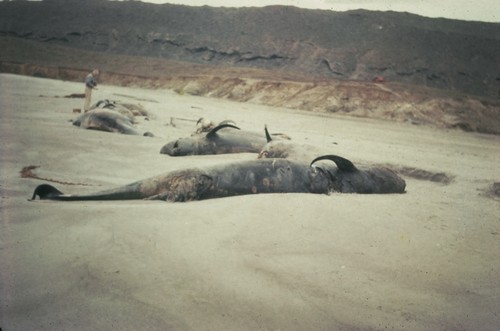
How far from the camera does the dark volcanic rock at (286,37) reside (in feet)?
194

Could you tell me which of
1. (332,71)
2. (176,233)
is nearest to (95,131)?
(176,233)

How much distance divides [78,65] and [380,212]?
58.4 metres

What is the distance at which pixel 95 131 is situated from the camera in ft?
32.8

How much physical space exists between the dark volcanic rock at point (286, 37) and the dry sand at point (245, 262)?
55.5 metres

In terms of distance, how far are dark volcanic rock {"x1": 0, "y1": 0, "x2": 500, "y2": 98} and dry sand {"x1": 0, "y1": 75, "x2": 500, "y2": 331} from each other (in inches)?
2185

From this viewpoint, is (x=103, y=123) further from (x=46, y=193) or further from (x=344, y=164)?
(x=344, y=164)

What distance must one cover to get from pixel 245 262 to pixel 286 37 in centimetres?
7097

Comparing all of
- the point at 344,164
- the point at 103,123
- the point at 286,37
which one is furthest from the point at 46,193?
the point at 286,37

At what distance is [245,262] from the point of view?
3395mm

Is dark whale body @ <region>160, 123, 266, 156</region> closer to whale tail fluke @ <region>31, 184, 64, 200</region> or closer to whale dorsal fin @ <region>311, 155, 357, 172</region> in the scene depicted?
whale dorsal fin @ <region>311, 155, 357, 172</region>

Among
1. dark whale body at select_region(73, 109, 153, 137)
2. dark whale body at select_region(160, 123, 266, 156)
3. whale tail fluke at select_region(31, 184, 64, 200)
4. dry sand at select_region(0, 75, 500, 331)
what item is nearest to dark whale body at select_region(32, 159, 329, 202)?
whale tail fluke at select_region(31, 184, 64, 200)

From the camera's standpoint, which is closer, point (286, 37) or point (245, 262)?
point (245, 262)

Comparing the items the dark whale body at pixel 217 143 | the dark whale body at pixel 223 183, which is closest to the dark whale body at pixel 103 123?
the dark whale body at pixel 217 143

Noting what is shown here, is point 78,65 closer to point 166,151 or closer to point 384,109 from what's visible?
point 384,109
